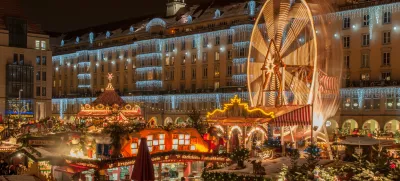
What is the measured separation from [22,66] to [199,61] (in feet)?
77.8

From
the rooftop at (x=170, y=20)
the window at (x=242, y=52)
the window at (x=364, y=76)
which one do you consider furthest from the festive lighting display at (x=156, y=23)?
the window at (x=364, y=76)

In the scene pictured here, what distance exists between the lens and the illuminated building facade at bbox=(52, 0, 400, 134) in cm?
6309

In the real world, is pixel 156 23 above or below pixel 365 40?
above

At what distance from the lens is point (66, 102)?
10888cm

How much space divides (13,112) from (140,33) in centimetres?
2547

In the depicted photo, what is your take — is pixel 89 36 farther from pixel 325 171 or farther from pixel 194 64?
pixel 325 171

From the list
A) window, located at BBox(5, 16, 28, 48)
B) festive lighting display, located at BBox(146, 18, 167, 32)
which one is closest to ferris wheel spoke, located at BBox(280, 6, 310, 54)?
window, located at BBox(5, 16, 28, 48)

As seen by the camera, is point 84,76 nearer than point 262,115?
No

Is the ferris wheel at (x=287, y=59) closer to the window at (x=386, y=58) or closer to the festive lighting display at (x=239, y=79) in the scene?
the window at (x=386, y=58)

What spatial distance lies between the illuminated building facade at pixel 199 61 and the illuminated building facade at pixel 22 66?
45.5 feet

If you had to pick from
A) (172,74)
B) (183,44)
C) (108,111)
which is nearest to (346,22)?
(183,44)

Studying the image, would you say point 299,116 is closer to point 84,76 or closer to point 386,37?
point 386,37

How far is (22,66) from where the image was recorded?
81625 mm

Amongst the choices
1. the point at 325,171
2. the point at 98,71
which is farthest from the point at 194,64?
the point at 325,171
